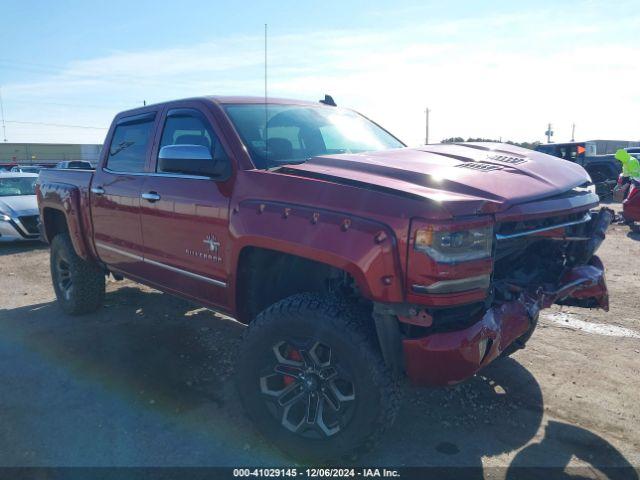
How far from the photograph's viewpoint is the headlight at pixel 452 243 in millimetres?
2307

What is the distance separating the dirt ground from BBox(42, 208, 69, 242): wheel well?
0.98 m

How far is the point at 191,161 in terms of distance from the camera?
3123mm

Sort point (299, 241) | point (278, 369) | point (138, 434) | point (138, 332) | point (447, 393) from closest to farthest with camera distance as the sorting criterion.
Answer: point (299, 241) → point (278, 369) → point (138, 434) → point (447, 393) → point (138, 332)

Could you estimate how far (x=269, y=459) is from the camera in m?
2.89

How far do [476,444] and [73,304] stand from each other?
4.19 m

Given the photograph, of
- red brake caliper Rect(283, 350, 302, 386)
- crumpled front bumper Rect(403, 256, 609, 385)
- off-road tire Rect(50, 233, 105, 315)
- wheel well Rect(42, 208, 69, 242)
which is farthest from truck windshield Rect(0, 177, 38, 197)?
crumpled front bumper Rect(403, 256, 609, 385)

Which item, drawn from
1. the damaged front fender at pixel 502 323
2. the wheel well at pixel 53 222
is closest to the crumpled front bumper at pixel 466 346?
the damaged front fender at pixel 502 323

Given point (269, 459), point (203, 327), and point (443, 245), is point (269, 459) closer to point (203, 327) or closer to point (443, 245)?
point (443, 245)

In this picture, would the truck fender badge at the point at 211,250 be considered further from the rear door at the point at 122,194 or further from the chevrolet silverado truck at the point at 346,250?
the rear door at the point at 122,194

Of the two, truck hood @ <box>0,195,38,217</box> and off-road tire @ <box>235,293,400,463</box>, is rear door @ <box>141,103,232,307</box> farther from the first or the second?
truck hood @ <box>0,195,38,217</box>

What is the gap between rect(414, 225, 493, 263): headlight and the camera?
2307 millimetres

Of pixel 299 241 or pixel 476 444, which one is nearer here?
pixel 299 241

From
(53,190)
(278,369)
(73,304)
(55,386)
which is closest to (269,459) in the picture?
(278,369)

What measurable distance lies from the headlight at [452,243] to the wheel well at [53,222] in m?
4.58
